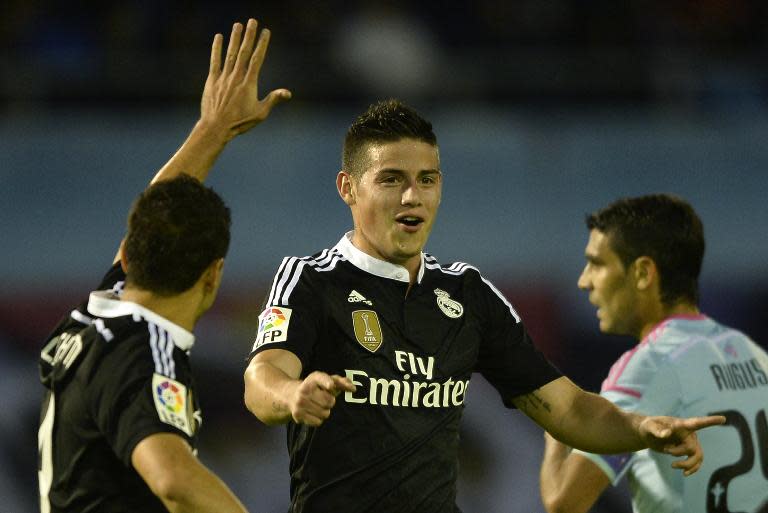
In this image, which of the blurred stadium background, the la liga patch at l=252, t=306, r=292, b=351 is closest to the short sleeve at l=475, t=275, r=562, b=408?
the la liga patch at l=252, t=306, r=292, b=351

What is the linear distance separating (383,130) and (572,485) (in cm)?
156

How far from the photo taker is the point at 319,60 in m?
9.66

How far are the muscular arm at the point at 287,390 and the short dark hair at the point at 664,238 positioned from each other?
1.88 metres

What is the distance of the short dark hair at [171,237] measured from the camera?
3.45 m

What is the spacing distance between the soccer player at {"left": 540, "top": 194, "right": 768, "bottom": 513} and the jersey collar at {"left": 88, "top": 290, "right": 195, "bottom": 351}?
185cm

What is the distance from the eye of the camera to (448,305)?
428cm

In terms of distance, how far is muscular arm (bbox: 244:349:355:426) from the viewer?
326cm

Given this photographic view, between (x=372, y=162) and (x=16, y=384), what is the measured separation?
526 cm

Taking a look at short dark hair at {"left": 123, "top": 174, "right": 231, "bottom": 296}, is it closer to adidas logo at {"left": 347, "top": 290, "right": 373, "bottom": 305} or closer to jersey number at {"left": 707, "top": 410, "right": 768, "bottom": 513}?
adidas logo at {"left": 347, "top": 290, "right": 373, "bottom": 305}

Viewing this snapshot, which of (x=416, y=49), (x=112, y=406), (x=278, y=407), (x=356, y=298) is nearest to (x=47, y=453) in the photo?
(x=112, y=406)

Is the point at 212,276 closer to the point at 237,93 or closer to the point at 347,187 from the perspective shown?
the point at 347,187

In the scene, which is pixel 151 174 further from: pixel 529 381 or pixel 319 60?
pixel 529 381

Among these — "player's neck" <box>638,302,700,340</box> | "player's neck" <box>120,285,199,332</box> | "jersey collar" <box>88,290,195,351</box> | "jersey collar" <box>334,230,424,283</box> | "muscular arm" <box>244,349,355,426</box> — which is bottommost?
"muscular arm" <box>244,349,355,426</box>

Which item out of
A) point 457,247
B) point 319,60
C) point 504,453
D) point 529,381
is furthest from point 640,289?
point 319,60
